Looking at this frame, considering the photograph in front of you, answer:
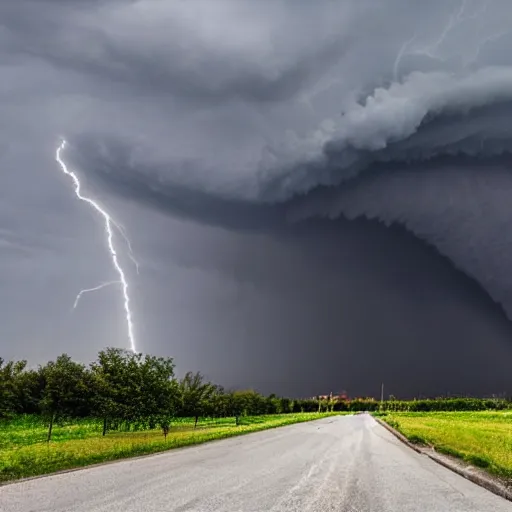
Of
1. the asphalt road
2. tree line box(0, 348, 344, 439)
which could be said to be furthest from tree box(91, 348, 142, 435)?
the asphalt road

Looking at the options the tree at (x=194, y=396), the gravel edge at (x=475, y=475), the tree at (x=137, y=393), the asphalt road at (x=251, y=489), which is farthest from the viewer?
the tree at (x=194, y=396)

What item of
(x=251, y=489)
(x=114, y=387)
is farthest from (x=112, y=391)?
(x=251, y=489)

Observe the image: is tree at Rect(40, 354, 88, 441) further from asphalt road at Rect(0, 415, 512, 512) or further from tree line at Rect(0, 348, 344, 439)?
asphalt road at Rect(0, 415, 512, 512)

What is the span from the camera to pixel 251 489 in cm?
1277

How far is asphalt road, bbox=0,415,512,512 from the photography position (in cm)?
1052

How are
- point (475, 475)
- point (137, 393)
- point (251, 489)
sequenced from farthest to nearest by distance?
1. point (137, 393)
2. point (475, 475)
3. point (251, 489)

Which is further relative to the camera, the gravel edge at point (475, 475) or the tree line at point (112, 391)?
the tree line at point (112, 391)

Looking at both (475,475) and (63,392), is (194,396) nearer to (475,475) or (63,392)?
(63,392)

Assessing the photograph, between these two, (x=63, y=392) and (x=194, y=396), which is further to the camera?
(x=194, y=396)

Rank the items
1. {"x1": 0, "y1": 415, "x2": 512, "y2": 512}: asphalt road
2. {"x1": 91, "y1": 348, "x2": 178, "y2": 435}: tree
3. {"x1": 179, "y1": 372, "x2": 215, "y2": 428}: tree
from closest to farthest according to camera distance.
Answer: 1. {"x1": 0, "y1": 415, "x2": 512, "y2": 512}: asphalt road
2. {"x1": 91, "y1": 348, "x2": 178, "y2": 435}: tree
3. {"x1": 179, "y1": 372, "x2": 215, "y2": 428}: tree

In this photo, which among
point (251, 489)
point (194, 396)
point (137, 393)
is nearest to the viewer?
point (251, 489)

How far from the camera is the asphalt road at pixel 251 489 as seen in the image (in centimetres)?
1052

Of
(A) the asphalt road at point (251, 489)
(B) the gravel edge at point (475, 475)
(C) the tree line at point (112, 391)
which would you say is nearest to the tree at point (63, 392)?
(C) the tree line at point (112, 391)

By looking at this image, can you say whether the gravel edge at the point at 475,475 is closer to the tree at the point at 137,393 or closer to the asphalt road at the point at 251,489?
the asphalt road at the point at 251,489
